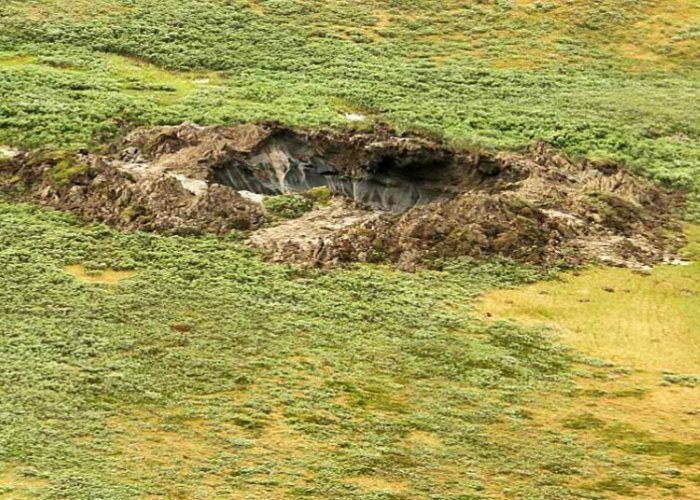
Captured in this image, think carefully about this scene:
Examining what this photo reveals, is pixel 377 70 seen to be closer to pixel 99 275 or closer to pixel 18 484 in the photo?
pixel 99 275

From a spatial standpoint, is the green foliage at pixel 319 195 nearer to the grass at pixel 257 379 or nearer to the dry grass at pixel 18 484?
the grass at pixel 257 379

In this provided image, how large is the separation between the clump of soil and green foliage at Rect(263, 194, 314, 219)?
436mm

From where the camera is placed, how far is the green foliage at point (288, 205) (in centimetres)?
5009

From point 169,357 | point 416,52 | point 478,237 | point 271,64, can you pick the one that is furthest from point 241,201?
point 416,52

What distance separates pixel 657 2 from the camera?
8238cm

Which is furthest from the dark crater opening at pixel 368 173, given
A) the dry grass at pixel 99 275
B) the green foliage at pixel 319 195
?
the dry grass at pixel 99 275

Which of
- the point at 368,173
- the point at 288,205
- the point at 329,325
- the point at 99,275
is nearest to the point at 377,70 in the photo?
the point at 368,173

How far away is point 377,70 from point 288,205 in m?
23.1

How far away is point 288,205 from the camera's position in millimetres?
50656

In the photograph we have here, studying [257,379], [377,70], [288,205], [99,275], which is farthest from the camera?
[377,70]

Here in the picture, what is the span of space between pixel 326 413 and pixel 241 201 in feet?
61.1

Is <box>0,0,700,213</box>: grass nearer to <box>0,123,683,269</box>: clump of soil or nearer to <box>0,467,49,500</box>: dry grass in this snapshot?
<box>0,123,683,269</box>: clump of soil

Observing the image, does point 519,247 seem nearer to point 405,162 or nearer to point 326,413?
point 405,162

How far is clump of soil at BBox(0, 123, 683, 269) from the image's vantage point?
156 ft
